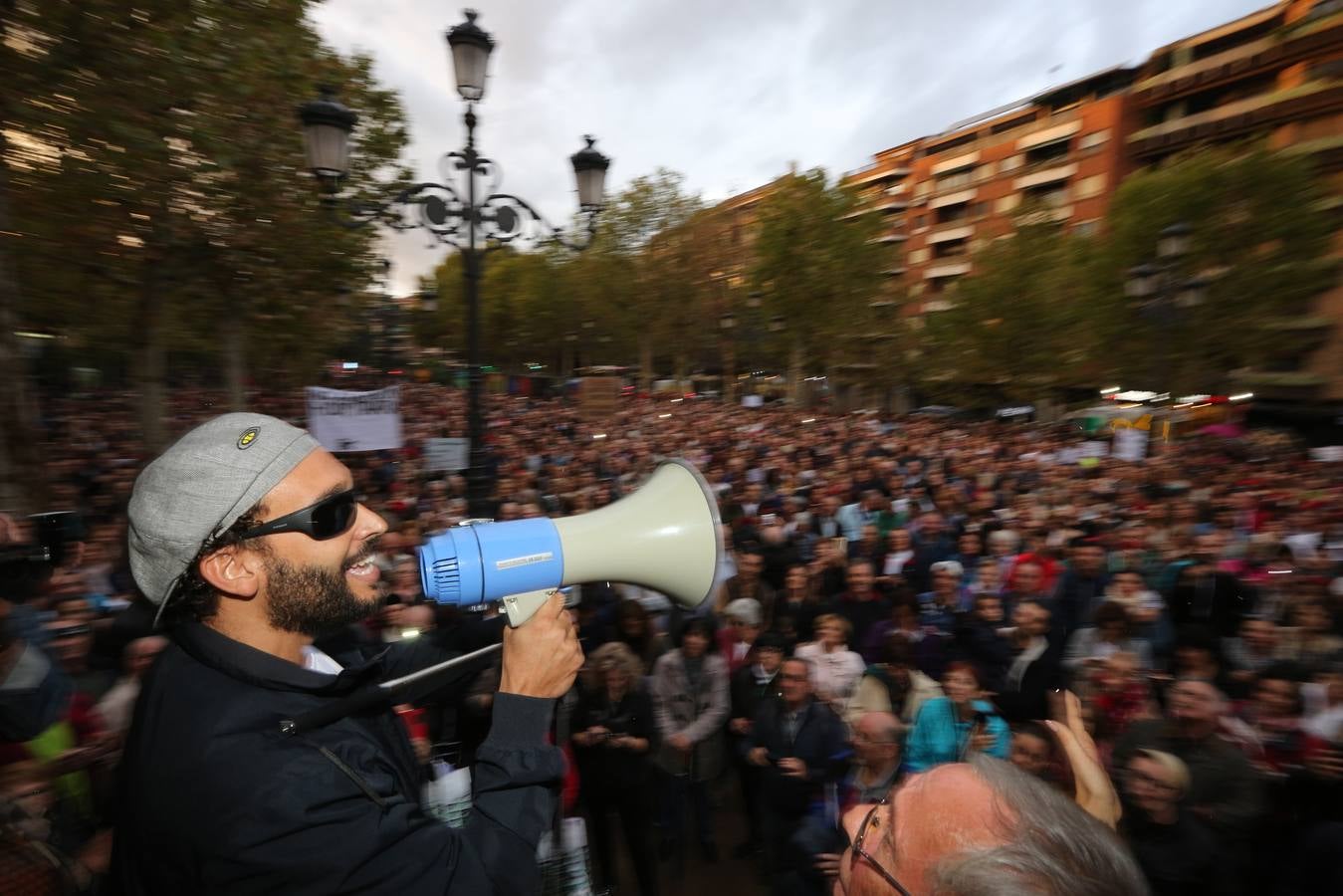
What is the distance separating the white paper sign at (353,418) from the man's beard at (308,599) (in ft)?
26.2

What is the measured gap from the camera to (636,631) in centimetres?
423

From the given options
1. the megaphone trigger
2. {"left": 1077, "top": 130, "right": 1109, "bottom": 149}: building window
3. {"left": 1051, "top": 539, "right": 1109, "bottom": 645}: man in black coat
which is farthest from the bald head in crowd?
{"left": 1077, "top": 130, "right": 1109, "bottom": 149}: building window

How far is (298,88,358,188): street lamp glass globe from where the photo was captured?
5.46 m

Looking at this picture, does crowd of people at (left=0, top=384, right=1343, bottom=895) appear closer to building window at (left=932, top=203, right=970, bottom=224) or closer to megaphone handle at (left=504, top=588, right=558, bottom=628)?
megaphone handle at (left=504, top=588, right=558, bottom=628)

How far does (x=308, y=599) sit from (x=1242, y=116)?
33928 millimetres

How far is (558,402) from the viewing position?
82.9 ft

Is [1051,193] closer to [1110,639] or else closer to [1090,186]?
[1090,186]

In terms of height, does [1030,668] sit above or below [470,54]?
below

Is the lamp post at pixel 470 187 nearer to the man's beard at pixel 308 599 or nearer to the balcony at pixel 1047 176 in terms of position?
the man's beard at pixel 308 599

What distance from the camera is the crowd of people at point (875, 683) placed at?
2.56m

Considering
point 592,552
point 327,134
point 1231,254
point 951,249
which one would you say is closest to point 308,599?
point 592,552

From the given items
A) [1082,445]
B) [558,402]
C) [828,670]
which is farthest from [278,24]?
[558,402]

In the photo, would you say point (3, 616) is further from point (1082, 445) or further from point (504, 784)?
point (1082, 445)

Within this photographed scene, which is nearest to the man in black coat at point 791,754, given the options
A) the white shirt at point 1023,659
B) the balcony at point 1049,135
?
the white shirt at point 1023,659
